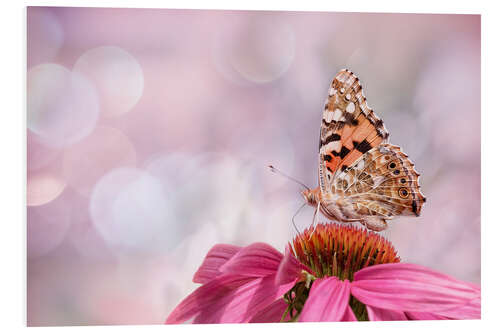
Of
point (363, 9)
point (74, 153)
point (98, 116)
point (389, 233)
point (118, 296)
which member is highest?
point (363, 9)

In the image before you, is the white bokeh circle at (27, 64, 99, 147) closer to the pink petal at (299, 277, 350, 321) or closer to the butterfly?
the butterfly

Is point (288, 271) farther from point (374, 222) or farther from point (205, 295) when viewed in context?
point (374, 222)

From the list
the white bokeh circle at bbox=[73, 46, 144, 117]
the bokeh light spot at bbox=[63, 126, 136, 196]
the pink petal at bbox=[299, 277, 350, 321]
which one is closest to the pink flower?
the pink petal at bbox=[299, 277, 350, 321]

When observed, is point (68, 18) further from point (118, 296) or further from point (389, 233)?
point (389, 233)

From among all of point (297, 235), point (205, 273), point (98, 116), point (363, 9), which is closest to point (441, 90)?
point (363, 9)

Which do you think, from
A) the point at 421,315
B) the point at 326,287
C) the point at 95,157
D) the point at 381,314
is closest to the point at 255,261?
the point at 326,287

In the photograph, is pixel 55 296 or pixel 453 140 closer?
pixel 55 296
